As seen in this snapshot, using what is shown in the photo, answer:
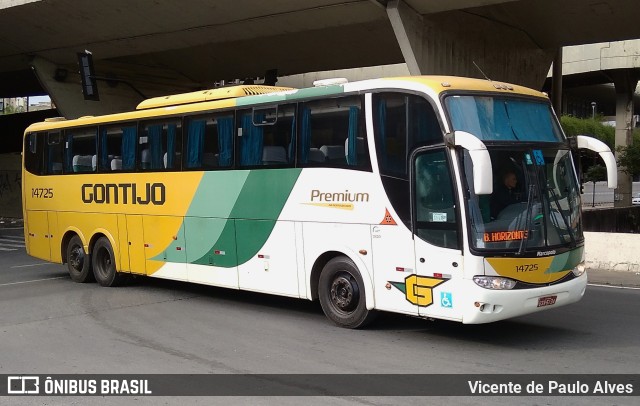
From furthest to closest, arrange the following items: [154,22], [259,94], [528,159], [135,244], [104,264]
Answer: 1. [154,22]
2. [104,264]
3. [135,244]
4. [259,94]
5. [528,159]

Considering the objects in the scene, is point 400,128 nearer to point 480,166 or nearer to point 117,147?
point 480,166

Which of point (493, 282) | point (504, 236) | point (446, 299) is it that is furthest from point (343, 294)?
point (504, 236)

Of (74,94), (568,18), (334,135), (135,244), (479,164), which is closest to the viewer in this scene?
(479,164)

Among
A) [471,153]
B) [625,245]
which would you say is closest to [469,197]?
[471,153]

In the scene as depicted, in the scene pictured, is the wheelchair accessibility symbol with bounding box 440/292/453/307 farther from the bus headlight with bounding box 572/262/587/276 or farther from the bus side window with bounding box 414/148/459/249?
the bus headlight with bounding box 572/262/587/276

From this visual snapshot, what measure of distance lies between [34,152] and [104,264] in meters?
3.59

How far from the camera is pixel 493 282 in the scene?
7.99m

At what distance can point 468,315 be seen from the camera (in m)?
8.05

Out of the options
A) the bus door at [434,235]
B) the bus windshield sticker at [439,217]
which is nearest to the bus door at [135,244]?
the bus door at [434,235]

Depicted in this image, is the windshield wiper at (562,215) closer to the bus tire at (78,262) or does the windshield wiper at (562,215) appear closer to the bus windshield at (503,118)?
the bus windshield at (503,118)

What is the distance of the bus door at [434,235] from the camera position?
818 centimetres

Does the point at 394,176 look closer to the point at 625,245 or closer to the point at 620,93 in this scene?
the point at 625,245

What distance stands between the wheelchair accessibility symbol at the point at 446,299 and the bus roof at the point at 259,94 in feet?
7.79

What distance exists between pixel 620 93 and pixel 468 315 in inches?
1660
